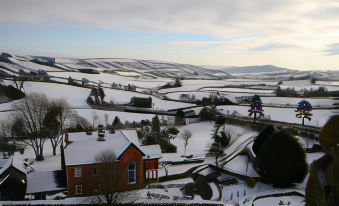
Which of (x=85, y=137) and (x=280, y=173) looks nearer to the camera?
(x=280, y=173)

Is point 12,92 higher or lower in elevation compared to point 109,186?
higher

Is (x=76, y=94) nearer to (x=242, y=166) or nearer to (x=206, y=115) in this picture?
(x=206, y=115)

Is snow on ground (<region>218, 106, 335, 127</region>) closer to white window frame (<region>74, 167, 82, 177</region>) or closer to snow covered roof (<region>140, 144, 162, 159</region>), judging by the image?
snow covered roof (<region>140, 144, 162, 159</region>)

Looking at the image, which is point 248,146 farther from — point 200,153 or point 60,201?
point 60,201

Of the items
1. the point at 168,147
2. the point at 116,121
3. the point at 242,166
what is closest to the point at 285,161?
the point at 242,166

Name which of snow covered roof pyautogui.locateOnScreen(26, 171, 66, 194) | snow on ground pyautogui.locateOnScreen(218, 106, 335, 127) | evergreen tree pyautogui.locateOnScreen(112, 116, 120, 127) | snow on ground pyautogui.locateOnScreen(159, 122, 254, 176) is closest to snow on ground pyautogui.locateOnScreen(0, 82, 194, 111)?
snow on ground pyautogui.locateOnScreen(218, 106, 335, 127)

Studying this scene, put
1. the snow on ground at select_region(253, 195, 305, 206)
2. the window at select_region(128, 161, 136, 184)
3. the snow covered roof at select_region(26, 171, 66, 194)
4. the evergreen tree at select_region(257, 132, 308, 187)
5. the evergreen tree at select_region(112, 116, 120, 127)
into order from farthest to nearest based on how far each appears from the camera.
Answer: the evergreen tree at select_region(112, 116, 120, 127) → the window at select_region(128, 161, 136, 184) → the evergreen tree at select_region(257, 132, 308, 187) → the snow covered roof at select_region(26, 171, 66, 194) → the snow on ground at select_region(253, 195, 305, 206)

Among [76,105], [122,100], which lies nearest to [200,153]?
[76,105]
